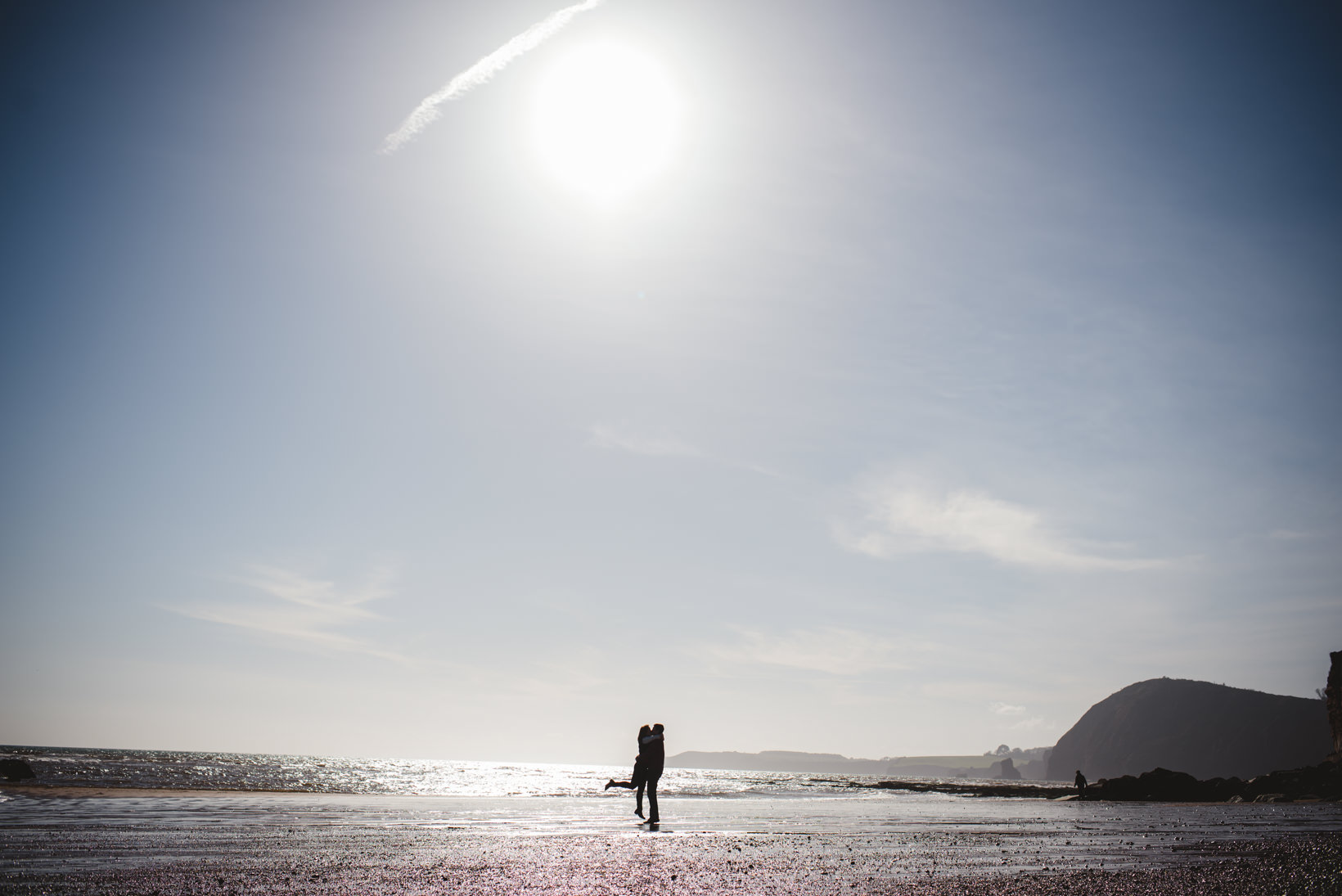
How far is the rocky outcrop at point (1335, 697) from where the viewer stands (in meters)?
74.1

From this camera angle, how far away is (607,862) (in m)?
13.0

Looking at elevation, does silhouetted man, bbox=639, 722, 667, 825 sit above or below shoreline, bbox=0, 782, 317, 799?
above

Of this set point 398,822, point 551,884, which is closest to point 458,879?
point 551,884

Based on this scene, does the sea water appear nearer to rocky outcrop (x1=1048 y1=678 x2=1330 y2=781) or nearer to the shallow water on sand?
the shallow water on sand

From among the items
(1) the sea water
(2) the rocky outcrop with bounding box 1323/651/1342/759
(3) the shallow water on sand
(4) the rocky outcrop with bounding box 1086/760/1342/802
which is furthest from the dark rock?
(2) the rocky outcrop with bounding box 1323/651/1342/759

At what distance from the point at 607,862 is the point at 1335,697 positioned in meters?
99.0

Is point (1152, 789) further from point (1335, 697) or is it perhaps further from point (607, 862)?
point (607, 862)

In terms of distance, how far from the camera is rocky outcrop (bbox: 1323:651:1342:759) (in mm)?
74062

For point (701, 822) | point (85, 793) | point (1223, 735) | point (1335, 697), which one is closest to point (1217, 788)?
point (1335, 697)

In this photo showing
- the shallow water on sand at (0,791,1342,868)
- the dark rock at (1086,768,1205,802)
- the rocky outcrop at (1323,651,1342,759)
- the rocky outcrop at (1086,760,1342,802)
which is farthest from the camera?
the rocky outcrop at (1323,651,1342,759)

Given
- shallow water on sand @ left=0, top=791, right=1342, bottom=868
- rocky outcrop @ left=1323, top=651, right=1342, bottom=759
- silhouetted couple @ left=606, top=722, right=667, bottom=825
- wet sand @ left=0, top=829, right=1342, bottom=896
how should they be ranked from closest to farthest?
wet sand @ left=0, top=829, right=1342, bottom=896 < shallow water on sand @ left=0, top=791, right=1342, bottom=868 < silhouetted couple @ left=606, top=722, right=667, bottom=825 < rocky outcrop @ left=1323, top=651, right=1342, bottom=759

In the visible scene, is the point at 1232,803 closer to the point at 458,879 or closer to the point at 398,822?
the point at 398,822

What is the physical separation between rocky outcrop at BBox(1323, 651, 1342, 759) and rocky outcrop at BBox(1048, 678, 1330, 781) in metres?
92.3

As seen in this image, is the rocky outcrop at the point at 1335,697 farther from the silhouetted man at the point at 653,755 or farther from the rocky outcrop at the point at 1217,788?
the silhouetted man at the point at 653,755
